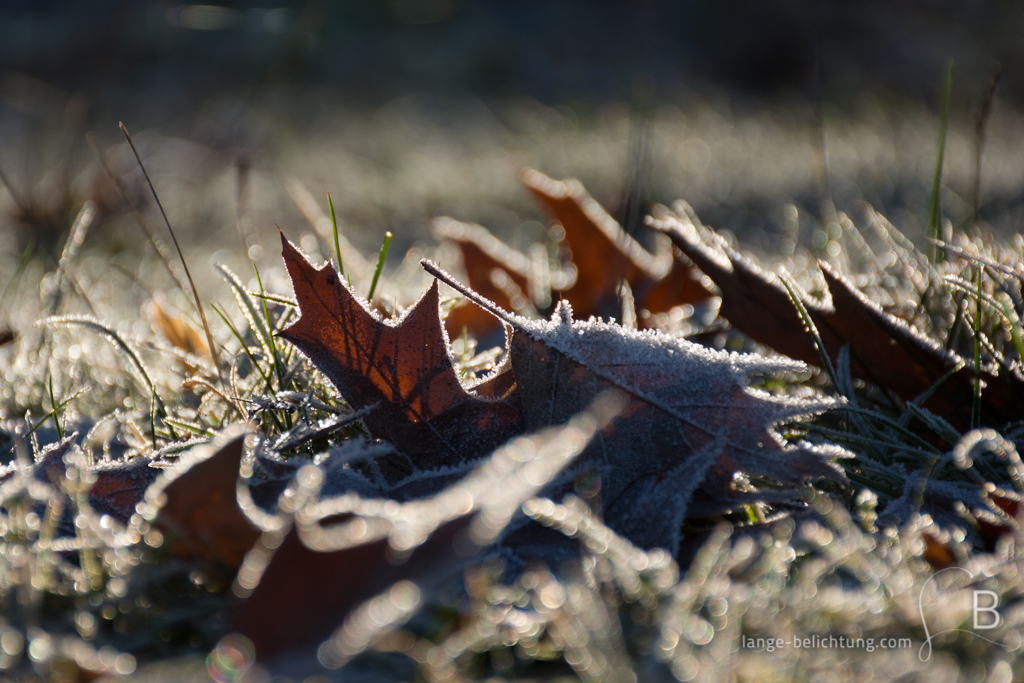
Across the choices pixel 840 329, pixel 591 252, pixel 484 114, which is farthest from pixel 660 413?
pixel 484 114

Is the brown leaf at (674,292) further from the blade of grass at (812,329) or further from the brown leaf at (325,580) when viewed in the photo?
the brown leaf at (325,580)

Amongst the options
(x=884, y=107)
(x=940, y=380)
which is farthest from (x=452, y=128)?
(x=940, y=380)

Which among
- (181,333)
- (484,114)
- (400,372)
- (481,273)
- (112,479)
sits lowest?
(484,114)

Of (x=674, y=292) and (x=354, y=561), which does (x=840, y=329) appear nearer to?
(x=674, y=292)

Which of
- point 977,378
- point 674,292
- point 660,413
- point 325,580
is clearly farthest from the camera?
Answer: point 674,292

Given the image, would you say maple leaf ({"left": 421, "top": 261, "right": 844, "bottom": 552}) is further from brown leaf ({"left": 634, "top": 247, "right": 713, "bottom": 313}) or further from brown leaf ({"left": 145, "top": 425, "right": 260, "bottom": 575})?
brown leaf ({"left": 634, "top": 247, "right": 713, "bottom": 313})
